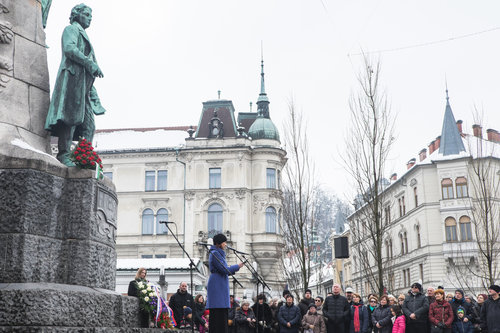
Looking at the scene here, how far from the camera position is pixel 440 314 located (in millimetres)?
12211

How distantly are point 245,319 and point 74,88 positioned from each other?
7.24 m

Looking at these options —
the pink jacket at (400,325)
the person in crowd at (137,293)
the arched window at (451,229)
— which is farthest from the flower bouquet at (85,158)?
the arched window at (451,229)

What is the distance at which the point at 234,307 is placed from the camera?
13.8 meters

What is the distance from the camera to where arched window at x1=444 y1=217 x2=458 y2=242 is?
4575cm

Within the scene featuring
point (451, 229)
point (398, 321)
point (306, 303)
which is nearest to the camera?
point (398, 321)

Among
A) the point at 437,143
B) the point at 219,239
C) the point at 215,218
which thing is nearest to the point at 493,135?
the point at 437,143

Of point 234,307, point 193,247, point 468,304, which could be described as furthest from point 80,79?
point 193,247

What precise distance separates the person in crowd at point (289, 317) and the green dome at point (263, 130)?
3870 cm

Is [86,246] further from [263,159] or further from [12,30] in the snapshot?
[263,159]

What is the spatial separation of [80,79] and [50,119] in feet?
2.55

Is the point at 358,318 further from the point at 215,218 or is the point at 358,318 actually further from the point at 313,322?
the point at 215,218

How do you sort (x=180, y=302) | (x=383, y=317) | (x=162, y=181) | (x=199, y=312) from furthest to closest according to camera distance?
(x=162, y=181) → (x=199, y=312) → (x=383, y=317) → (x=180, y=302)

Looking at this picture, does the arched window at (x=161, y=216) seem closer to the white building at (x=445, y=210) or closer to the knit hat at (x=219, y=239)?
the white building at (x=445, y=210)

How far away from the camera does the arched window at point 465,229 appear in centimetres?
4506
